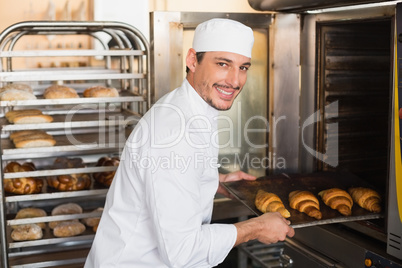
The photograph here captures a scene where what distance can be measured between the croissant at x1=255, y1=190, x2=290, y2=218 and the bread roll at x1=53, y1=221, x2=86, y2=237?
1168 millimetres

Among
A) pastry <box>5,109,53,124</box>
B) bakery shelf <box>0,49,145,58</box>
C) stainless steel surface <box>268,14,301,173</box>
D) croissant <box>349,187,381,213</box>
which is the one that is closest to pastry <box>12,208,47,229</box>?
pastry <box>5,109,53,124</box>

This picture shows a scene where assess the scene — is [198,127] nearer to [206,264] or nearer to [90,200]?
[206,264]

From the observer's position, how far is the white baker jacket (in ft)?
4.83

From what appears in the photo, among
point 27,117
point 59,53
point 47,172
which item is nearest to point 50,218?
point 47,172

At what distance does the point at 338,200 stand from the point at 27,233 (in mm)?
1628

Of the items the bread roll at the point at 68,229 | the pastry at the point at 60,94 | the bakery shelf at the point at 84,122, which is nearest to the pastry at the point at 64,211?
the bread roll at the point at 68,229

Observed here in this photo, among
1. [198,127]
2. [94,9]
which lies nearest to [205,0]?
[94,9]

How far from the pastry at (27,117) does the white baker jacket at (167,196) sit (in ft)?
3.00

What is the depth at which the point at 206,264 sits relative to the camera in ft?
5.24

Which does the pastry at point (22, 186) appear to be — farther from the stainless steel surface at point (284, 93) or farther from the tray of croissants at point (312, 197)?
the stainless steel surface at point (284, 93)

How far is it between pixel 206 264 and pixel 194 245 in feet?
0.49

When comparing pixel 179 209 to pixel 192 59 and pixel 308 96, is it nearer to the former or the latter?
pixel 192 59

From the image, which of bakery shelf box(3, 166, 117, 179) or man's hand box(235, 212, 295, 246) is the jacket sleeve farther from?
bakery shelf box(3, 166, 117, 179)

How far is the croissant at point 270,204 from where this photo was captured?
1.85 meters
